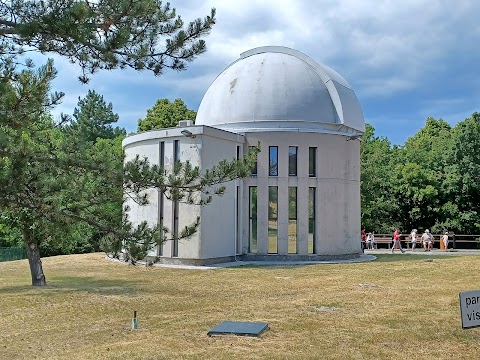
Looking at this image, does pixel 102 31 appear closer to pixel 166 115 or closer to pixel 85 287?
pixel 85 287

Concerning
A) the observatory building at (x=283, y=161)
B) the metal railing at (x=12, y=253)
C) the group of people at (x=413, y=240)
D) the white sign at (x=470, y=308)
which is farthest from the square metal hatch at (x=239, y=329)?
the metal railing at (x=12, y=253)

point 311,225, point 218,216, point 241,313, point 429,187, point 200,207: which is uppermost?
point 429,187

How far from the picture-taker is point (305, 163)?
24047 mm

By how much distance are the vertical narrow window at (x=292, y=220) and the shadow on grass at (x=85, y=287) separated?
29.2 ft

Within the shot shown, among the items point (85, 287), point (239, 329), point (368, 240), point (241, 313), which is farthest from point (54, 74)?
point (368, 240)

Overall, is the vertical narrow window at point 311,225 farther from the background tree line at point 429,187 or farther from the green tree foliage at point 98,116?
the green tree foliage at point 98,116

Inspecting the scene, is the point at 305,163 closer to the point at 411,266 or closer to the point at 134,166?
the point at 411,266

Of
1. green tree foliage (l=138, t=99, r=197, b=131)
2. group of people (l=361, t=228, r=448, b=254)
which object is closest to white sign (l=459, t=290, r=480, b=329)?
group of people (l=361, t=228, r=448, b=254)

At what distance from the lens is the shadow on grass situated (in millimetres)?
14938

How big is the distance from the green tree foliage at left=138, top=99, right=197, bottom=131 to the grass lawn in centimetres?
2695

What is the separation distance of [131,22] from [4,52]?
1843mm

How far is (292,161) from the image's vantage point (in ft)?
79.3

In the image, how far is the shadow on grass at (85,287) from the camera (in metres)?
14.9

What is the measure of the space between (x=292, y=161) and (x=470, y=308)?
17.9m
